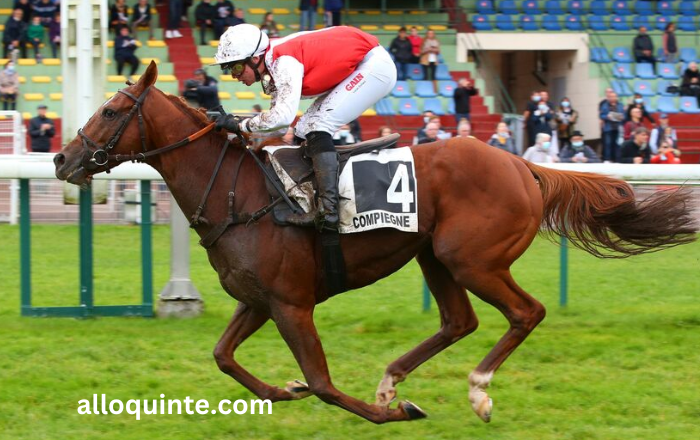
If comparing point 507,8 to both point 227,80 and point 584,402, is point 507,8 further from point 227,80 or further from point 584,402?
point 584,402

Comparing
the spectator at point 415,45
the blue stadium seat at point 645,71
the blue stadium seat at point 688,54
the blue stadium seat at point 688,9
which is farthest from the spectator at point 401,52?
the blue stadium seat at point 688,9

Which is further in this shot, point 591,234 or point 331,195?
point 591,234

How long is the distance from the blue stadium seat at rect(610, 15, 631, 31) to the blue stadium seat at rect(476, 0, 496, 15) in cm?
254

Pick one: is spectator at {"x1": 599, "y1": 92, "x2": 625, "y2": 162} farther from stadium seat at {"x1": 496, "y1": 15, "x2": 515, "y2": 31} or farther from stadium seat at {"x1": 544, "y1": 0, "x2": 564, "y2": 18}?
stadium seat at {"x1": 544, "y1": 0, "x2": 564, "y2": 18}

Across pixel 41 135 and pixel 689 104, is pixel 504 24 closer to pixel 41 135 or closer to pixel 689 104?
pixel 689 104

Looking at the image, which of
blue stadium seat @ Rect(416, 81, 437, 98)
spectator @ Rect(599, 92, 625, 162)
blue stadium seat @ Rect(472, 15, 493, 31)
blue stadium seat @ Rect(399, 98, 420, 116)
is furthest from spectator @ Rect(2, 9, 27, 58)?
spectator @ Rect(599, 92, 625, 162)

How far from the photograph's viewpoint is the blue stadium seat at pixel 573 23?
20.8 m

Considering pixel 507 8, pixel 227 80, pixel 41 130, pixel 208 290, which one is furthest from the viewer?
pixel 507 8

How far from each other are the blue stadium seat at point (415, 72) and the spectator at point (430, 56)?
9cm

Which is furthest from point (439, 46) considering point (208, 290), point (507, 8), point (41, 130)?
point (208, 290)

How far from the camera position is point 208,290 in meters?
8.34

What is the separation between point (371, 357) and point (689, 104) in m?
14.2

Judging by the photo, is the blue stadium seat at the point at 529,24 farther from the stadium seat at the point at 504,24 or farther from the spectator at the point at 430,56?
the spectator at the point at 430,56

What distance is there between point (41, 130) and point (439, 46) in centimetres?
868
